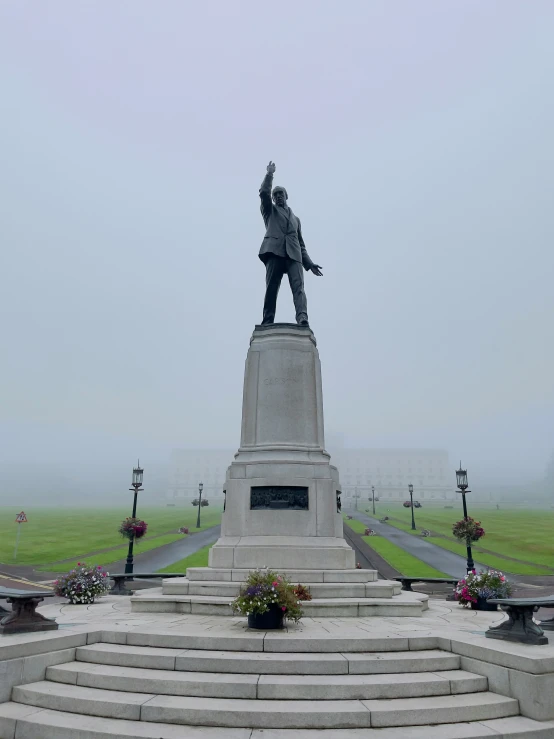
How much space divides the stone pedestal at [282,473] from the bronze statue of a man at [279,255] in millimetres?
1364

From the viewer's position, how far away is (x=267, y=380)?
13.4 metres

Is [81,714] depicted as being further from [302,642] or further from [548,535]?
[548,535]

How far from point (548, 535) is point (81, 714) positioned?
4150 cm

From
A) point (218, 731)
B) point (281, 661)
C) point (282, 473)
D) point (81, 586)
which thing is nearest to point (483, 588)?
point (282, 473)

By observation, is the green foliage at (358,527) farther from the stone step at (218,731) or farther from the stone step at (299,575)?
the stone step at (218,731)

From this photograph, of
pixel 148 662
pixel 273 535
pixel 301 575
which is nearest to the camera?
pixel 148 662

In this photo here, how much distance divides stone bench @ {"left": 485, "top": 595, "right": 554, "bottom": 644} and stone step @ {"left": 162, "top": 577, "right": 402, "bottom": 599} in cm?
336

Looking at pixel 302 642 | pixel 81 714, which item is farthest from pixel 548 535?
pixel 81 714

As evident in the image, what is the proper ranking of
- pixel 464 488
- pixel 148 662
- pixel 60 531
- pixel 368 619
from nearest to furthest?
pixel 148 662 < pixel 368 619 < pixel 464 488 < pixel 60 531

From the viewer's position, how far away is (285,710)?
16.9 ft

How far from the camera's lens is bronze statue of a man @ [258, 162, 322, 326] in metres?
15.2

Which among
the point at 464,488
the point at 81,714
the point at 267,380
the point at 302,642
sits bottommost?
the point at 81,714

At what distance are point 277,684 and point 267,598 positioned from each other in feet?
5.80

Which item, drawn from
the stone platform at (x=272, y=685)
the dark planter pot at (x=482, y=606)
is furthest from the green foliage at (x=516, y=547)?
the stone platform at (x=272, y=685)
